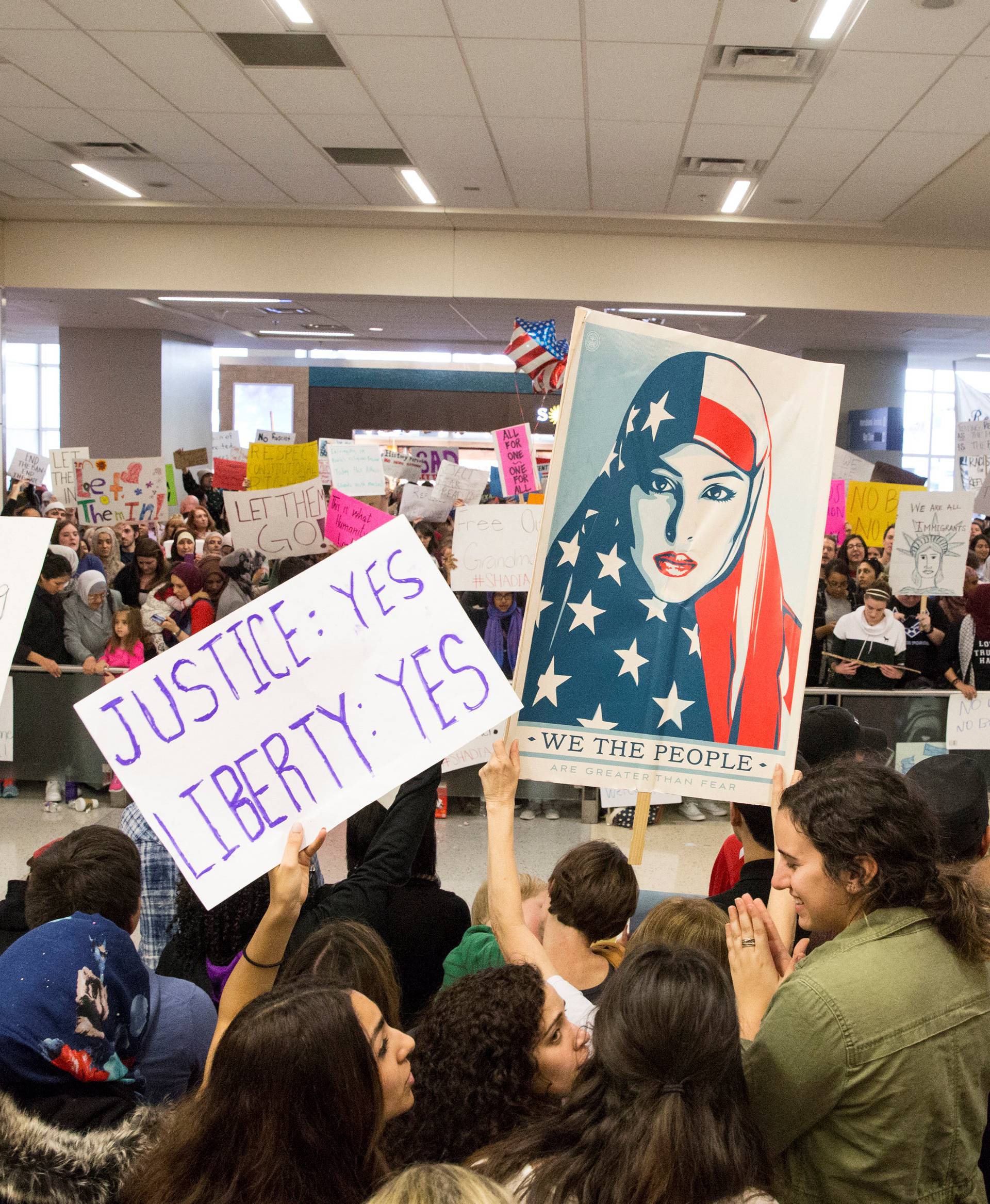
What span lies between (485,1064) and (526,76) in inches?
250

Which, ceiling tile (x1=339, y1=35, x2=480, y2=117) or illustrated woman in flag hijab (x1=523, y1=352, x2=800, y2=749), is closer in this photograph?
illustrated woman in flag hijab (x1=523, y1=352, x2=800, y2=749)

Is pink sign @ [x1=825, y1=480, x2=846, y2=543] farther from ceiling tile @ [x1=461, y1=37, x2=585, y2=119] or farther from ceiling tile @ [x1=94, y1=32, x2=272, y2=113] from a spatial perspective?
ceiling tile @ [x1=94, y1=32, x2=272, y2=113]

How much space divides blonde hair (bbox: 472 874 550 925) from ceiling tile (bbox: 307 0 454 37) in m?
4.68

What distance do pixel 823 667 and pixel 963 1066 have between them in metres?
5.02

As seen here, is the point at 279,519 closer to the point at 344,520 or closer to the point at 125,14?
the point at 344,520

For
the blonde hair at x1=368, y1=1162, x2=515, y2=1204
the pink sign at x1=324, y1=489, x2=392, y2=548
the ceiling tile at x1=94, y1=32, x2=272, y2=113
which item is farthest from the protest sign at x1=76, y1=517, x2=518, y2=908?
the ceiling tile at x1=94, y1=32, x2=272, y2=113

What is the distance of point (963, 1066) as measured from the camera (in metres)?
1.37

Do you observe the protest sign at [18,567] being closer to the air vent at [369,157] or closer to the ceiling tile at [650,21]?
the ceiling tile at [650,21]

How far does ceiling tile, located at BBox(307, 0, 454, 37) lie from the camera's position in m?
5.57

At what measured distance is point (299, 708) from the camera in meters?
1.81

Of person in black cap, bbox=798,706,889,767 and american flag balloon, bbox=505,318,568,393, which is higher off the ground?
american flag balloon, bbox=505,318,568,393

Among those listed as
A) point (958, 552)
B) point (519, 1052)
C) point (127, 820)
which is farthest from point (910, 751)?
point (519, 1052)

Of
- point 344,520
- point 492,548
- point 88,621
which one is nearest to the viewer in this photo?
point 492,548

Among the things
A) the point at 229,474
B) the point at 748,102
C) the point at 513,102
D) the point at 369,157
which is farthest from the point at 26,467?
the point at 748,102
